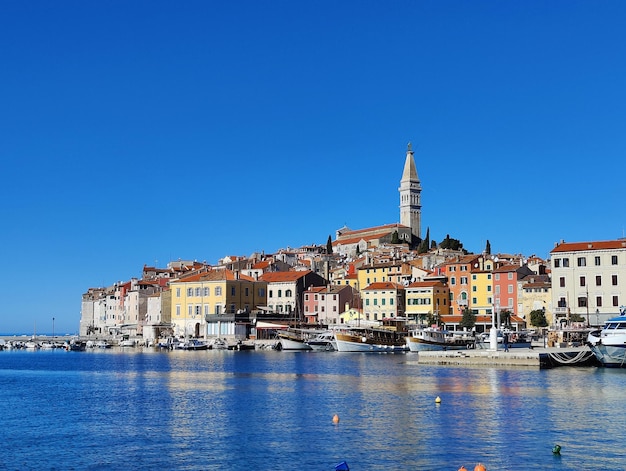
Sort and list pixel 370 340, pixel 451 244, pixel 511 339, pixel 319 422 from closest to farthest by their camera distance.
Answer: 1. pixel 319 422
2. pixel 511 339
3. pixel 370 340
4. pixel 451 244

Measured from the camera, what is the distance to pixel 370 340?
280 feet

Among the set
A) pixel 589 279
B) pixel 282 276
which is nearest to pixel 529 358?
pixel 589 279

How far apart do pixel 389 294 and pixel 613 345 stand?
161 ft

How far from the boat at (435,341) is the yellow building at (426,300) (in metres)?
15.4

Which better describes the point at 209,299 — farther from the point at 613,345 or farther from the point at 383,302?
the point at 613,345

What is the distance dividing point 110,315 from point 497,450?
118034 millimetres

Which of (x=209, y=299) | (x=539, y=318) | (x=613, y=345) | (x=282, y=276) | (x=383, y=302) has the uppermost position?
(x=282, y=276)

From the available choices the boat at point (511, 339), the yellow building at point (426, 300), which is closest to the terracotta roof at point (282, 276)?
the yellow building at point (426, 300)

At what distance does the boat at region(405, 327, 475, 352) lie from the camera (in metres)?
77.6

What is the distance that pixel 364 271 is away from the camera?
366 ft

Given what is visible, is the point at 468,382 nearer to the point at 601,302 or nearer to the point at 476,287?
the point at 601,302

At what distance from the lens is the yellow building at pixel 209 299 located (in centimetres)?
10094

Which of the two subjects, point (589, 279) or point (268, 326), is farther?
point (268, 326)

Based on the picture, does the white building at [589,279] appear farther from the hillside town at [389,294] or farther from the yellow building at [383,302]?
the yellow building at [383,302]
